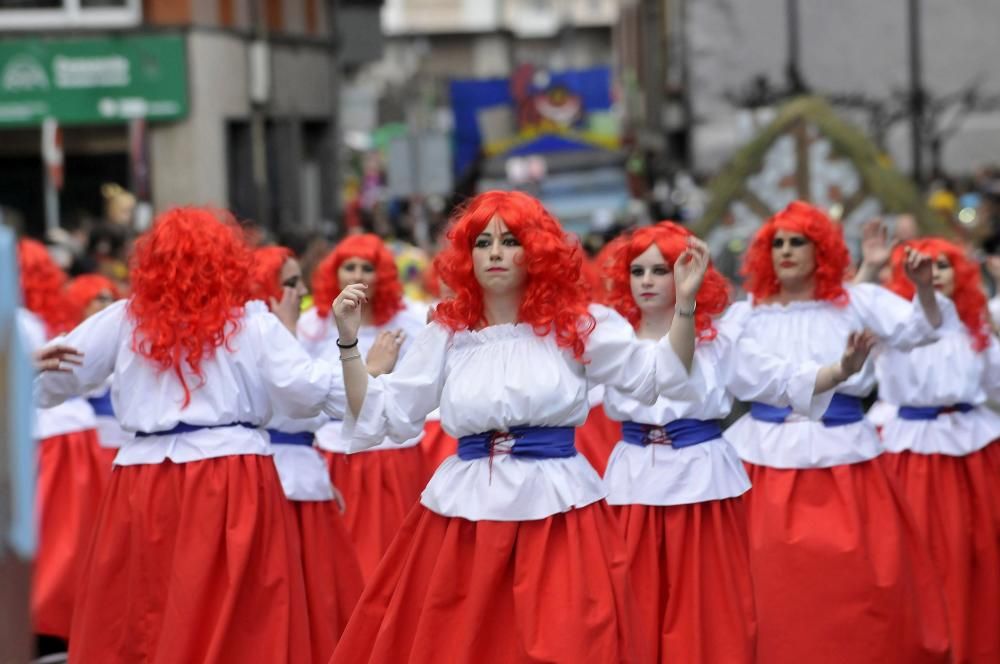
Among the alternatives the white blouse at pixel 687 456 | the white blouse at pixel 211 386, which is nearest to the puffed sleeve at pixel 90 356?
the white blouse at pixel 211 386

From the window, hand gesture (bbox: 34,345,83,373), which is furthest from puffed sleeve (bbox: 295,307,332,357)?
the window

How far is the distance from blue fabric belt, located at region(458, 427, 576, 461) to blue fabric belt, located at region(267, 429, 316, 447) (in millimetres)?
1984

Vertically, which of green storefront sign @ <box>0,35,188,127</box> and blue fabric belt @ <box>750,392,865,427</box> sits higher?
green storefront sign @ <box>0,35,188,127</box>

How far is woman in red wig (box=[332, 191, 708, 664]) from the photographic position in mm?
6609

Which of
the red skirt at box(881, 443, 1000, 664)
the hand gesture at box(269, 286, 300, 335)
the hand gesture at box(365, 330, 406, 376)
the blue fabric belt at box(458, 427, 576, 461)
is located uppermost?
the hand gesture at box(269, 286, 300, 335)

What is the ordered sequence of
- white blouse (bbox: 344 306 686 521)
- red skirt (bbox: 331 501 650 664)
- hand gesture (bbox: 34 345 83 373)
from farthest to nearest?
hand gesture (bbox: 34 345 83 373), white blouse (bbox: 344 306 686 521), red skirt (bbox: 331 501 650 664)

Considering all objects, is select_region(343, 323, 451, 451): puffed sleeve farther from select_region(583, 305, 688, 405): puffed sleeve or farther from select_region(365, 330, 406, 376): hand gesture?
select_region(583, 305, 688, 405): puffed sleeve

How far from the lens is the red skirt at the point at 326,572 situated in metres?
7.59

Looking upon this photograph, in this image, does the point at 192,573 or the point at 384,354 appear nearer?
the point at 192,573

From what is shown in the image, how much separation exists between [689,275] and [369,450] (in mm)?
3033

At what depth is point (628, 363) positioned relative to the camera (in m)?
6.93

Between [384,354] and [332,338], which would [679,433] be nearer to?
[384,354]

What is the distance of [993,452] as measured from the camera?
32.9 feet

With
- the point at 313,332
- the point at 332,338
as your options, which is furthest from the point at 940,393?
the point at 313,332
